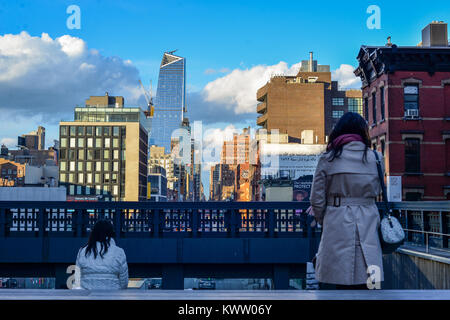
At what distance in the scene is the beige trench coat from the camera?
13.2 ft

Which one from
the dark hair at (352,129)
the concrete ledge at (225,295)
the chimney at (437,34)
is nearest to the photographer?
the concrete ledge at (225,295)

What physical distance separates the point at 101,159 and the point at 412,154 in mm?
97146

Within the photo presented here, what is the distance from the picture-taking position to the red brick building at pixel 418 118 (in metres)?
32.8

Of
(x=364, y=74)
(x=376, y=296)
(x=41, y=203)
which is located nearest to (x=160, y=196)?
(x=364, y=74)

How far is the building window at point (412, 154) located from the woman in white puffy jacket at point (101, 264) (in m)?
30.3

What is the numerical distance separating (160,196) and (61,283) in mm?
157254

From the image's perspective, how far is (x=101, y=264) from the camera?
18.9ft

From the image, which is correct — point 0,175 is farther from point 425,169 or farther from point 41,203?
point 41,203

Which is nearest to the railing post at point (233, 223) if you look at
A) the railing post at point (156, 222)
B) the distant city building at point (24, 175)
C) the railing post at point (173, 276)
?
the railing post at point (173, 276)

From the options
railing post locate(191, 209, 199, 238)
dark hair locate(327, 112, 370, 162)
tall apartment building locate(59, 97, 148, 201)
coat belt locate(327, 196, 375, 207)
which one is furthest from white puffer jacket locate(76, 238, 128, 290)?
tall apartment building locate(59, 97, 148, 201)

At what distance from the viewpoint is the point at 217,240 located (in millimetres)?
12266

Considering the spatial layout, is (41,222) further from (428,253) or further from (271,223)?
(428,253)

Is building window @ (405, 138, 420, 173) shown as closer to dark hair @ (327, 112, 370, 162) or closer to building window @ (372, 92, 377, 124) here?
building window @ (372, 92, 377, 124)

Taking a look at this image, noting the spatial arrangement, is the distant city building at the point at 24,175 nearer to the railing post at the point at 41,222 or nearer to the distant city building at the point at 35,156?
the distant city building at the point at 35,156
